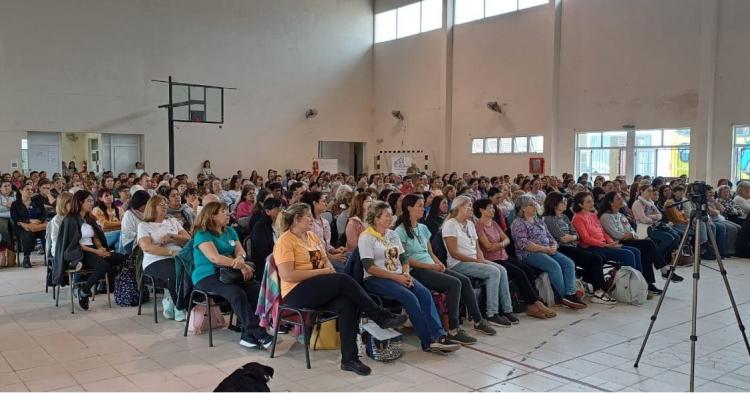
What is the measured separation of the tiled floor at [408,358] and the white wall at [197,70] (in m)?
11.4

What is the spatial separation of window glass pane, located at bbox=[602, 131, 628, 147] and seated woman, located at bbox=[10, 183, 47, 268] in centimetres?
1297

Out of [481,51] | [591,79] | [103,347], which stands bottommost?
[103,347]

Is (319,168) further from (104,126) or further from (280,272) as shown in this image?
(280,272)

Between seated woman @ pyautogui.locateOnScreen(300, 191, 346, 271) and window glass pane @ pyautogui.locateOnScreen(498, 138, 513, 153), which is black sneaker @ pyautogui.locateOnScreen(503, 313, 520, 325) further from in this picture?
window glass pane @ pyautogui.locateOnScreen(498, 138, 513, 153)

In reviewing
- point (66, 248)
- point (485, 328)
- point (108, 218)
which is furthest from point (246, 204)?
point (485, 328)

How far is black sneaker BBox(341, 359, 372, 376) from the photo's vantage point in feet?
13.3

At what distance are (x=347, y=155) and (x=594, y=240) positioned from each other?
16386 millimetres

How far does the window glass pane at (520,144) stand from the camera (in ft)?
56.3

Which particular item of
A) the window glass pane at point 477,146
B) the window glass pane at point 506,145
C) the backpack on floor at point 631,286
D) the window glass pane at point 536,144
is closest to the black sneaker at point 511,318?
the backpack on floor at point 631,286

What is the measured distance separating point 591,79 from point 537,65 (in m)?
1.65

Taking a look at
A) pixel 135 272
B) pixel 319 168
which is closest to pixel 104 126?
pixel 319 168

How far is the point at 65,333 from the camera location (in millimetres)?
4977

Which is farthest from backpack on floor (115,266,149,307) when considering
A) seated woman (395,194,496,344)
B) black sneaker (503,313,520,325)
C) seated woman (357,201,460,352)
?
black sneaker (503,313,520,325)

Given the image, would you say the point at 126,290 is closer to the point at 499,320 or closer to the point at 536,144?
the point at 499,320
